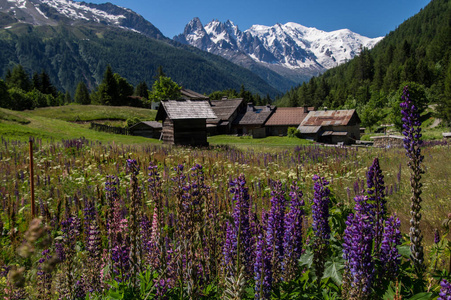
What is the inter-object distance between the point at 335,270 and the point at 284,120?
77.4 metres

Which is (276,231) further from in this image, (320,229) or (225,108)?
(225,108)

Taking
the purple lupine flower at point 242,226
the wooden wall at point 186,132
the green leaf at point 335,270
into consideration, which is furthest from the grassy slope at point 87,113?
the green leaf at point 335,270

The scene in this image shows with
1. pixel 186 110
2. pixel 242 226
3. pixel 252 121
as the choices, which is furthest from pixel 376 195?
pixel 252 121

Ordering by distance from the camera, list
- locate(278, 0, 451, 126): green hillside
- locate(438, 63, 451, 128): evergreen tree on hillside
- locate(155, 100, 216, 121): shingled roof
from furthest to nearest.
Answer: locate(278, 0, 451, 126): green hillside < locate(438, 63, 451, 128): evergreen tree on hillside < locate(155, 100, 216, 121): shingled roof

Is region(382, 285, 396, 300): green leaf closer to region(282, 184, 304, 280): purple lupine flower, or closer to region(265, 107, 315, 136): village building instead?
region(282, 184, 304, 280): purple lupine flower

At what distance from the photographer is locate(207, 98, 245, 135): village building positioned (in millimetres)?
80500

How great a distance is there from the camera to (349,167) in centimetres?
1694

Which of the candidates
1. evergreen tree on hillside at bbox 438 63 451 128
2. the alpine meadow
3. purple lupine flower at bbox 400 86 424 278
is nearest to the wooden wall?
the alpine meadow

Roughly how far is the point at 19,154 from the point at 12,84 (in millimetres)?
97933

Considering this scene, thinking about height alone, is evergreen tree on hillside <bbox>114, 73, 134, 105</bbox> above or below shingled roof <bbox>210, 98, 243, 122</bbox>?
above

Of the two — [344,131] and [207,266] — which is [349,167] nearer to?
[207,266]

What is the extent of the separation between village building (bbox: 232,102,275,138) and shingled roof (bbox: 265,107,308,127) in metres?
1.54

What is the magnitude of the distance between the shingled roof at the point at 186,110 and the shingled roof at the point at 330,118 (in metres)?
43.4

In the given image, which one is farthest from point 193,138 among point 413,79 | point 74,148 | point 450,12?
point 450,12
